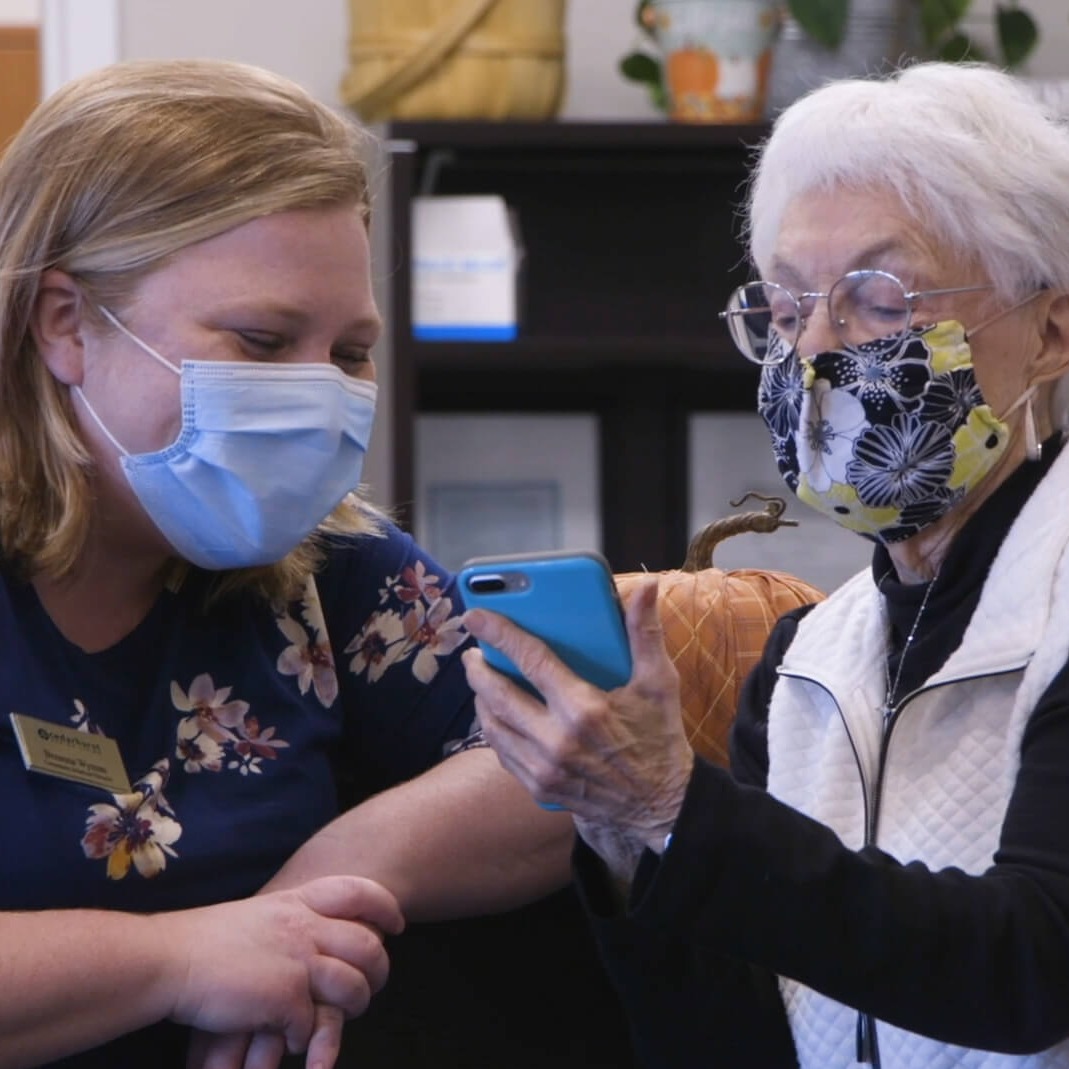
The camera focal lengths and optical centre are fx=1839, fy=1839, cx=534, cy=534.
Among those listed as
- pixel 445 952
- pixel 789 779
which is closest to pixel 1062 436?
pixel 789 779

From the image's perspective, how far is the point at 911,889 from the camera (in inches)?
41.3

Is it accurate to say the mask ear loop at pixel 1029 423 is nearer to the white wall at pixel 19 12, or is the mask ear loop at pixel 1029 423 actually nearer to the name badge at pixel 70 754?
the name badge at pixel 70 754

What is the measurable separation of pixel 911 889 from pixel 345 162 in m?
0.69

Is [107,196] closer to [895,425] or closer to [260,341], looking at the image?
[260,341]

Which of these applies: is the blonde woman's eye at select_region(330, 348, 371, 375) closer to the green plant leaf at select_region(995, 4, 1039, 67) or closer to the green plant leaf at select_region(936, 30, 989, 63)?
the green plant leaf at select_region(936, 30, 989, 63)

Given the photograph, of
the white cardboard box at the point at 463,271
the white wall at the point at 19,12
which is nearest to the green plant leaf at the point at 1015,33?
the white cardboard box at the point at 463,271

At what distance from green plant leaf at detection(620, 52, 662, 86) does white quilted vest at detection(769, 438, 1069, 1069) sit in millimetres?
1934

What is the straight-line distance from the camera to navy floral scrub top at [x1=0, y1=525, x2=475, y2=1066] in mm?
1263

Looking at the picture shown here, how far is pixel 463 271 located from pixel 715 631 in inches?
61.7

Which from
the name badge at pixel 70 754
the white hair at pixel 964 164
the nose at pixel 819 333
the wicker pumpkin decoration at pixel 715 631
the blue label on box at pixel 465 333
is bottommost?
the blue label on box at pixel 465 333

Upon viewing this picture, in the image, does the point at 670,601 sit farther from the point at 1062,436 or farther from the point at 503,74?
the point at 503,74

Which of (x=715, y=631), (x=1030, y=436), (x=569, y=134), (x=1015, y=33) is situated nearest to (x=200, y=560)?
(x=715, y=631)

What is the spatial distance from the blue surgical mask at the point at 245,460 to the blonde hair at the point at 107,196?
1.8 inches

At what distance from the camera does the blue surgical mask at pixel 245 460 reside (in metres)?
1.34
